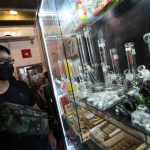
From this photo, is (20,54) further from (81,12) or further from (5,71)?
(81,12)

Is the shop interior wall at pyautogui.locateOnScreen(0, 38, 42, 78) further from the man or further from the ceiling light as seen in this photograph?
the man

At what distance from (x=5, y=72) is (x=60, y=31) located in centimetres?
63

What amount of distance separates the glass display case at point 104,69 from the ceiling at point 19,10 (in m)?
1.06

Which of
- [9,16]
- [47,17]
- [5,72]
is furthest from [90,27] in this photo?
[9,16]

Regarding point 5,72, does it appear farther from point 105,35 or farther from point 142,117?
point 142,117

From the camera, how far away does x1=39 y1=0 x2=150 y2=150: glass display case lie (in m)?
0.77

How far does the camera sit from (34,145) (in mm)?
1469

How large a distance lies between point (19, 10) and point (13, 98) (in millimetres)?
1811

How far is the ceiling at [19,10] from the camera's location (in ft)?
8.40

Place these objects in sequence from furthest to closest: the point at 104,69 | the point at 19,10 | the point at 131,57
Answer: the point at 19,10, the point at 104,69, the point at 131,57

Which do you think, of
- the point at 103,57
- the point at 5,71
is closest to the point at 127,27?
the point at 103,57

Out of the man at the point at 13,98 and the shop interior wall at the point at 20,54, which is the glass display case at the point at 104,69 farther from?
the shop interior wall at the point at 20,54

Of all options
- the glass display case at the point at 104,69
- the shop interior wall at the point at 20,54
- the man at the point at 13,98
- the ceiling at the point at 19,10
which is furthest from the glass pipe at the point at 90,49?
the shop interior wall at the point at 20,54

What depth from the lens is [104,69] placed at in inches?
55.0
